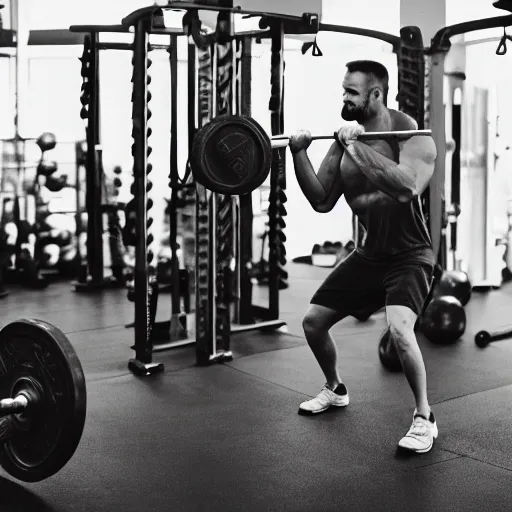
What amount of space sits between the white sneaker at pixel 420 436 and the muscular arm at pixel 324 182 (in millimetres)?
800

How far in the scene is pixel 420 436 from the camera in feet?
8.71

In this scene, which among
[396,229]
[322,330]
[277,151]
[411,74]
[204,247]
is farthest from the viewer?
[411,74]

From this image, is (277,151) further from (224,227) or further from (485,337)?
(485,337)

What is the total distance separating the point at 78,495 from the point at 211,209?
1.79 meters

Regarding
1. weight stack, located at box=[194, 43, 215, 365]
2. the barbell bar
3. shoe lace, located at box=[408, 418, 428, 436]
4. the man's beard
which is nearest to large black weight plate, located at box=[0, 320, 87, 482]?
the barbell bar

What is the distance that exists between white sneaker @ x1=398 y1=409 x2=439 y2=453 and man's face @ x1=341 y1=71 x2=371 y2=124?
1.05 meters

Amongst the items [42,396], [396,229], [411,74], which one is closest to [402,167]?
[396,229]

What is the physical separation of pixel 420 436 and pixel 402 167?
0.88m

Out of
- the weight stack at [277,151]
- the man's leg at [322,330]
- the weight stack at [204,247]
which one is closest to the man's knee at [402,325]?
the man's leg at [322,330]

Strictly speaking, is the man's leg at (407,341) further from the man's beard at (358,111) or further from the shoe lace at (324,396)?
the man's beard at (358,111)

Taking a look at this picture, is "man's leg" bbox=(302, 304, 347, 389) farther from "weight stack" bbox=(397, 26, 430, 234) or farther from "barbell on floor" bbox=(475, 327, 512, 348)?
"weight stack" bbox=(397, 26, 430, 234)

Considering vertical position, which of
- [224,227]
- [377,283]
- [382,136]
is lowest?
[377,283]

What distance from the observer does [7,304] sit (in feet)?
18.7

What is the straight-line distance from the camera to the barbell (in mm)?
2684
